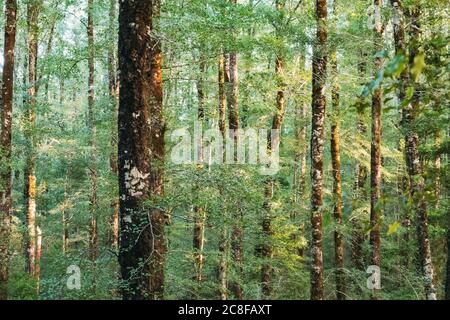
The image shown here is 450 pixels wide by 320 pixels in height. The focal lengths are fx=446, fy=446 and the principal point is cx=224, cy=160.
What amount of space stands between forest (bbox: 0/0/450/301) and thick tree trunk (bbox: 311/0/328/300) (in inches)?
1.2

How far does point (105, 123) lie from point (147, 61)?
33.2 feet

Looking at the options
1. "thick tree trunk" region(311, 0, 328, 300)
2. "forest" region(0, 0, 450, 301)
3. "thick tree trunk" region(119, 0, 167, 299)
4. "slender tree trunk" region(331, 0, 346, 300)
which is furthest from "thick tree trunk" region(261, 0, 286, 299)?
"thick tree trunk" region(119, 0, 167, 299)

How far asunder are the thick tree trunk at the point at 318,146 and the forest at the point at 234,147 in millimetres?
30

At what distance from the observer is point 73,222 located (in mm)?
23328

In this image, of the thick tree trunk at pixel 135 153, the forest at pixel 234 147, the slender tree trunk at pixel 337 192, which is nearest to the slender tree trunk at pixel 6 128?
the forest at pixel 234 147

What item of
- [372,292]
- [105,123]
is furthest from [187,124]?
[372,292]

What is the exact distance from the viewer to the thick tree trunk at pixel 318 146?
988 centimetres

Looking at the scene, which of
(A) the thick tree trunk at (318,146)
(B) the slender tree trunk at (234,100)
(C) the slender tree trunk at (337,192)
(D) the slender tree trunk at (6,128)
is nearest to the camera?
(A) the thick tree trunk at (318,146)

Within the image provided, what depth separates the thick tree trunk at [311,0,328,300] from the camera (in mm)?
9883

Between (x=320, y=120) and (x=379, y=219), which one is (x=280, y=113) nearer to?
(x=320, y=120)

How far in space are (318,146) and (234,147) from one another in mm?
4530

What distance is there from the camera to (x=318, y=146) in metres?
10.0

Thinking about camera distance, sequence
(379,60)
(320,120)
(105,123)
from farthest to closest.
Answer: (105,123) → (379,60) → (320,120)

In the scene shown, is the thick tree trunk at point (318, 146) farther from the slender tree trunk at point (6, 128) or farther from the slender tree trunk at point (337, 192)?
the slender tree trunk at point (6, 128)
